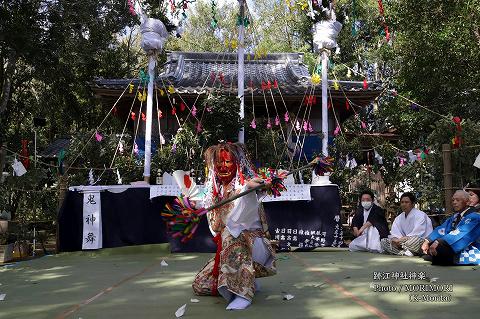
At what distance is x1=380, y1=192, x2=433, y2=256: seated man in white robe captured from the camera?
673 centimetres

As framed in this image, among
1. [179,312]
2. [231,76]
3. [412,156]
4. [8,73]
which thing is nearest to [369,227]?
[412,156]

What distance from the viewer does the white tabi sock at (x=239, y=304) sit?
139 inches

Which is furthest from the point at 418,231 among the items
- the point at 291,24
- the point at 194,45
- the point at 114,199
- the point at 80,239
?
the point at 194,45

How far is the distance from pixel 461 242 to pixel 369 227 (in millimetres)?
2170

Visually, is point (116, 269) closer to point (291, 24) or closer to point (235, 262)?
point (235, 262)

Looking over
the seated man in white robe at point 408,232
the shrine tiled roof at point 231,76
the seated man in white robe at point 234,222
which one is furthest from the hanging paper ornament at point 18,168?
the seated man in white robe at point 408,232

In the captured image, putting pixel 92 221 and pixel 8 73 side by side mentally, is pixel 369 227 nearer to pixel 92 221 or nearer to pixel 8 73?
pixel 92 221

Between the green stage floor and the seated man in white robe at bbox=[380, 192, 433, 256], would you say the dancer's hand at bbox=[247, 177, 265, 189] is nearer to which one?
the green stage floor

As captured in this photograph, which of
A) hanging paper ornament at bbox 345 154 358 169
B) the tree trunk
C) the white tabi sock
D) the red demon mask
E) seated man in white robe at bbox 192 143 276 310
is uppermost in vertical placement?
the tree trunk

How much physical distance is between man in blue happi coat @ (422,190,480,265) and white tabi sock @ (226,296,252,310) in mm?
2865

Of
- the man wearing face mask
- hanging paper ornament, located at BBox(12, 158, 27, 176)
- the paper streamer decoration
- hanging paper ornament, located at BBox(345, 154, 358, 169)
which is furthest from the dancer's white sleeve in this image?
hanging paper ornament, located at BBox(345, 154, 358, 169)

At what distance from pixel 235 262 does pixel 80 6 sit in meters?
11.8

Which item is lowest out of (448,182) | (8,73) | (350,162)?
(448,182)

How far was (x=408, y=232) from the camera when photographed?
6.97 meters
